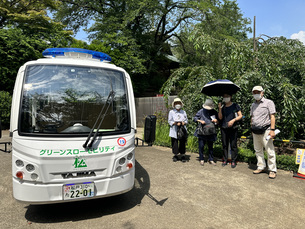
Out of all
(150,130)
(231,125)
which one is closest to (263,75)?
(231,125)

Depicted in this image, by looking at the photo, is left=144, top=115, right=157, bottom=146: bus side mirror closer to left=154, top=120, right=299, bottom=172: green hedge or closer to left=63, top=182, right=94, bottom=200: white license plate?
left=63, top=182, right=94, bottom=200: white license plate

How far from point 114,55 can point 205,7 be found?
816cm

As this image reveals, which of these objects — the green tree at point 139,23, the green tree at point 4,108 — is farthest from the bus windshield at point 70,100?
the green tree at point 139,23

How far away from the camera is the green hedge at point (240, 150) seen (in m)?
5.30

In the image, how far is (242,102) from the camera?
22.9ft

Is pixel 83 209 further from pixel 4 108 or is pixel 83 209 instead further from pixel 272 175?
pixel 4 108

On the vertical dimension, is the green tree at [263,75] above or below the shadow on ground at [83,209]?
above

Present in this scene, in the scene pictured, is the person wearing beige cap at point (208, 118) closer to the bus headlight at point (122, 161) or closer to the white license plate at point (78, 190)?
the bus headlight at point (122, 161)

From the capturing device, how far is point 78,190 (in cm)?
298

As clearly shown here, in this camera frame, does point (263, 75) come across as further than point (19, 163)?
Yes

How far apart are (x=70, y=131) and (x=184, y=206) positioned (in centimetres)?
217

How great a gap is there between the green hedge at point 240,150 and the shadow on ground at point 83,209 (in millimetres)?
3245

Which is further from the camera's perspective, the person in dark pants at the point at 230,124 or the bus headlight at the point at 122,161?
the person in dark pants at the point at 230,124

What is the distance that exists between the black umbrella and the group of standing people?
1.04ft
